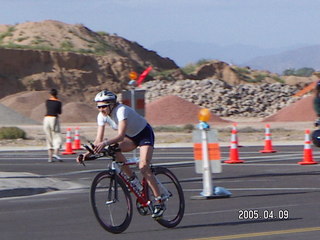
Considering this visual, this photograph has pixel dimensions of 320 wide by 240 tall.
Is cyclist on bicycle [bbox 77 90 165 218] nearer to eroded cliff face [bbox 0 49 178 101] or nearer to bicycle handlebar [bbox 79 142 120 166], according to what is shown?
bicycle handlebar [bbox 79 142 120 166]

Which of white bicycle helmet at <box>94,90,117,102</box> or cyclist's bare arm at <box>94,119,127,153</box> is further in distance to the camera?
white bicycle helmet at <box>94,90,117,102</box>

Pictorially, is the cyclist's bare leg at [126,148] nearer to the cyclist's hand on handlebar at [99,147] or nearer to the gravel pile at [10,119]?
the cyclist's hand on handlebar at [99,147]

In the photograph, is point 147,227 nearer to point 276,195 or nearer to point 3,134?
point 276,195

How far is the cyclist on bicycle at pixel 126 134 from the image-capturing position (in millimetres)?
10766

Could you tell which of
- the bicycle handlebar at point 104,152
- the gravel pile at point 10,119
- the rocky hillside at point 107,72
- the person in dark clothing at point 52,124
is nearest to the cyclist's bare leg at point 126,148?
the bicycle handlebar at point 104,152

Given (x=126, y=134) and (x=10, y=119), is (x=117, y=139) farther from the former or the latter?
(x=10, y=119)

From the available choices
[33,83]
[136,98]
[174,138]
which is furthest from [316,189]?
[33,83]

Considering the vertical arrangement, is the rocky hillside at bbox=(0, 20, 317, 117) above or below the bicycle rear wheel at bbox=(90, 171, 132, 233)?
above

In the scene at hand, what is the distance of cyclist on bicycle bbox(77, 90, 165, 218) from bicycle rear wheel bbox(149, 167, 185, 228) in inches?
6.2

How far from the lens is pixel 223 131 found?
45.2 m

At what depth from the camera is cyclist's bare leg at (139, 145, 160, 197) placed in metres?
11.1

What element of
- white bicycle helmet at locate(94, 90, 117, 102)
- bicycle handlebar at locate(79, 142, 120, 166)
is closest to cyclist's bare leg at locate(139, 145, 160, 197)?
bicycle handlebar at locate(79, 142, 120, 166)

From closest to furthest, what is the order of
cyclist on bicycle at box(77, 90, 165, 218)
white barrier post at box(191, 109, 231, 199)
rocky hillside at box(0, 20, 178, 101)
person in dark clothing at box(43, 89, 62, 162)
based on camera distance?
cyclist on bicycle at box(77, 90, 165, 218)
white barrier post at box(191, 109, 231, 199)
person in dark clothing at box(43, 89, 62, 162)
rocky hillside at box(0, 20, 178, 101)

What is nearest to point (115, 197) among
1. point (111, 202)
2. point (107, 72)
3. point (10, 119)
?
point (111, 202)
